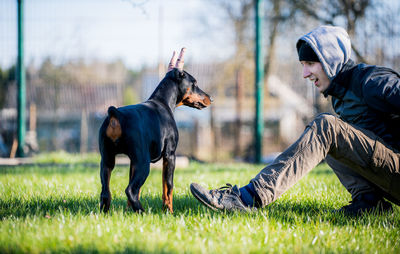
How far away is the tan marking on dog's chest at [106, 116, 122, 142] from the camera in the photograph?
268 cm

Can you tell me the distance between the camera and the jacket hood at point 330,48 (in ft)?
9.94

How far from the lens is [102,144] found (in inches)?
109

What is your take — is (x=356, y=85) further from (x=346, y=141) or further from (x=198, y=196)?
(x=198, y=196)

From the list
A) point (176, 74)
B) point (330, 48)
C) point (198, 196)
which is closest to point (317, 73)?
point (330, 48)

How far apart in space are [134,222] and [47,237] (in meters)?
0.61

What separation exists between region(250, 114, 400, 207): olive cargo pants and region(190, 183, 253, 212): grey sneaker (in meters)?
0.18

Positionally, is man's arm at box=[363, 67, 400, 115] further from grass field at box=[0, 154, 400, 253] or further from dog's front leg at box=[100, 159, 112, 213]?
dog's front leg at box=[100, 159, 112, 213]

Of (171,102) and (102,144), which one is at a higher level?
(171,102)

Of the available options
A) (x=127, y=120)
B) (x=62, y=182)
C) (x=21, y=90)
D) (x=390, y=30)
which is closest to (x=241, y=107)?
(x=390, y=30)

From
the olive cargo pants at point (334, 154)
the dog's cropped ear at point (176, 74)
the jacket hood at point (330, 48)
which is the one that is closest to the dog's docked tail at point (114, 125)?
the dog's cropped ear at point (176, 74)

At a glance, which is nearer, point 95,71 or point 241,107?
point 241,107

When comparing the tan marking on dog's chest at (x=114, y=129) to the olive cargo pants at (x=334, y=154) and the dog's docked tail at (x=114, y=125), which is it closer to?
the dog's docked tail at (x=114, y=125)

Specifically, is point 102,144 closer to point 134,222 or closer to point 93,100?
point 134,222

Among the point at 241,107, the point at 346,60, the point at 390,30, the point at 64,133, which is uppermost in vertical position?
the point at 390,30
